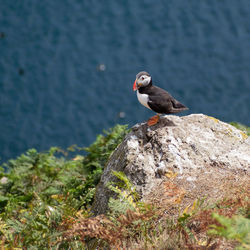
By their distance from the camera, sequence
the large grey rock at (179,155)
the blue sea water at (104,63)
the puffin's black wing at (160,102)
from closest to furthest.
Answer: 1. the large grey rock at (179,155)
2. the puffin's black wing at (160,102)
3. the blue sea water at (104,63)

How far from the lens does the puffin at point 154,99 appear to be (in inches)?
192

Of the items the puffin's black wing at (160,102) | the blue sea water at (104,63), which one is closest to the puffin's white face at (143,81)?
the puffin's black wing at (160,102)

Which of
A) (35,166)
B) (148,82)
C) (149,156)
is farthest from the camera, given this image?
(35,166)

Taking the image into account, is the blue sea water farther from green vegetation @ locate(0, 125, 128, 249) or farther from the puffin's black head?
the puffin's black head

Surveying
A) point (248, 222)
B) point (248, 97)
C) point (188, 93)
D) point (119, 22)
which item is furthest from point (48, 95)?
point (248, 222)

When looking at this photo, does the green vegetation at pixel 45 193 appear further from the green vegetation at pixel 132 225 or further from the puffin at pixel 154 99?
the puffin at pixel 154 99

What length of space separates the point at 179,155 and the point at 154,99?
0.82 metres

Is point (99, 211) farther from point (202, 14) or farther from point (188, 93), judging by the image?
point (202, 14)

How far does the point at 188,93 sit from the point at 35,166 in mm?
6993

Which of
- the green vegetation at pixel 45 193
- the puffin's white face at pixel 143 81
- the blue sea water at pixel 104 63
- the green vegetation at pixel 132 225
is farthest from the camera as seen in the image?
the blue sea water at pixel 104 63

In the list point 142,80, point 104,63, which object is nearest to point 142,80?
point 142,80

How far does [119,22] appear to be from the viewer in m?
12.7

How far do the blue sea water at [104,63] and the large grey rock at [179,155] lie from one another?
24.5 ft

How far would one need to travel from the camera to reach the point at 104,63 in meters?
12.8
